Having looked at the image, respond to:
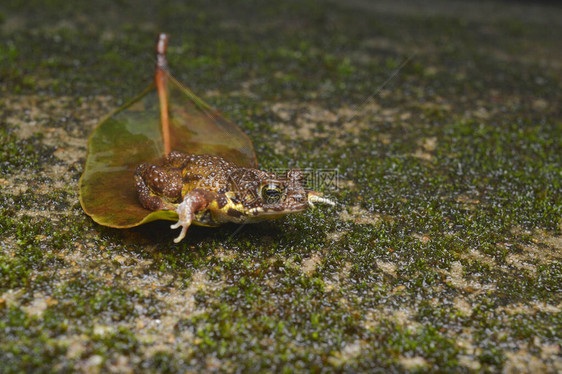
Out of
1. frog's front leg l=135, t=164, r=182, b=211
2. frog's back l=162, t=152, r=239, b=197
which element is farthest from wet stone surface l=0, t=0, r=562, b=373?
frog's back l=162, t=152, r=239, b=197

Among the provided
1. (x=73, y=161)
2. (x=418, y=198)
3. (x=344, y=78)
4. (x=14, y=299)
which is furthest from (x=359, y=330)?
(x=344, y=78)

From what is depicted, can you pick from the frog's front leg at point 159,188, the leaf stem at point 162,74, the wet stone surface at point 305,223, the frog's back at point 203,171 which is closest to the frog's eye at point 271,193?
the frog's back at point 203,171

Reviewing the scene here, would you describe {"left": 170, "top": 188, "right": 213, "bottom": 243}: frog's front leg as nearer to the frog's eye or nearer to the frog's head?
the frog's head

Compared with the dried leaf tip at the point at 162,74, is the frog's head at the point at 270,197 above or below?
below

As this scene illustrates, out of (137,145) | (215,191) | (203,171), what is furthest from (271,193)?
(137,145)

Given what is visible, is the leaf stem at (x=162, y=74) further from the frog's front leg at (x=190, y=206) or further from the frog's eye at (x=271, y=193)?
the frog's eye at (x=271, y=193)

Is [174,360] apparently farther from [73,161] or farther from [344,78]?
[344,78]

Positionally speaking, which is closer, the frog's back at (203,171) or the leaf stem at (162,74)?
the frog's back at (203,171)

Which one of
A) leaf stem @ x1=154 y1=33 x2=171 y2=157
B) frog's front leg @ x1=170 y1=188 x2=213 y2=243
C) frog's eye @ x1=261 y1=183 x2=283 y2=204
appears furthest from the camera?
leaf stem @ x1=154 y1=33 x2=171 y2=157
